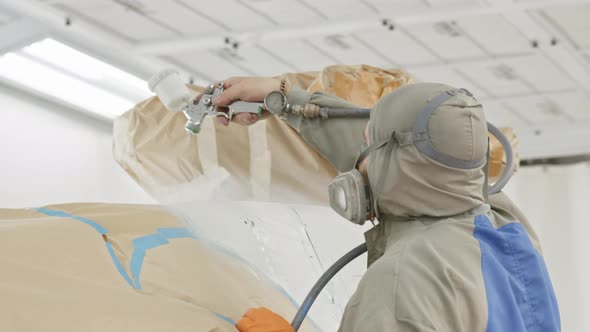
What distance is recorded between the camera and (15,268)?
4.68 ft

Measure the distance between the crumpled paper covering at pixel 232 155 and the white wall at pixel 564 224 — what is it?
3.58 m

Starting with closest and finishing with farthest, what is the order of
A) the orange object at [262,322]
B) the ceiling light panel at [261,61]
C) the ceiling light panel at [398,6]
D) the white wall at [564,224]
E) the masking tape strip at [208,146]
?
the orange object at [262,322] < the masking tape strip at [208,146] < the ceiling light panel at [398,6] < the ceiling light panel at [261,61] < the white wall at [564,224]

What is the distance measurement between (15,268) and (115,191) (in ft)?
10.1

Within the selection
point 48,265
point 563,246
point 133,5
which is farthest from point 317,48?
point 48,265

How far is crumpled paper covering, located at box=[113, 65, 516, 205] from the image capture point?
2.37m

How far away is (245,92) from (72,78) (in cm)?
233

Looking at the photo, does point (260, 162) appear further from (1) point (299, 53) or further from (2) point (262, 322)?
(1) point (299, 53)

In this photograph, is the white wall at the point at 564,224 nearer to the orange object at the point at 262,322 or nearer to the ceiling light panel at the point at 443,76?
the ceiling light panel at the point at 443,76

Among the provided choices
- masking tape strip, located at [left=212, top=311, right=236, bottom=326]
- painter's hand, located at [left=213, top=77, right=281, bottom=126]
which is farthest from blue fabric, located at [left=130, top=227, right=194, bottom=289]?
painter's hand, located at [left=213, top=77, right=281, bottom=126]

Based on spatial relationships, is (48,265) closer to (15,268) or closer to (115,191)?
(15,268)

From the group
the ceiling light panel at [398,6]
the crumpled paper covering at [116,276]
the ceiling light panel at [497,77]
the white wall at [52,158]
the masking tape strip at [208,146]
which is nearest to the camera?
the crumpled paper covering at [116,276]

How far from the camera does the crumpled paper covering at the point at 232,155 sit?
237 cm

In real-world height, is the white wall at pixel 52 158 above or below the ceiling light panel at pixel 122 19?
below

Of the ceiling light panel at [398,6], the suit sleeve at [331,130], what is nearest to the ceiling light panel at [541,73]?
the ceiling light panel at [398,6]
